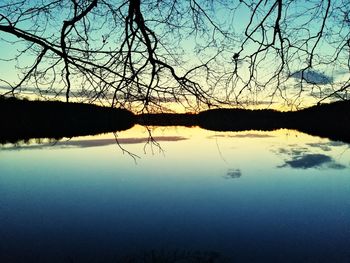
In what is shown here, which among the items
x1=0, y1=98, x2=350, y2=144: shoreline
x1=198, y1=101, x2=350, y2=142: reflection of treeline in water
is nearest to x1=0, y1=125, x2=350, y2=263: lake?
x1=0, y1=98, x2=350, y2=144: shoreline

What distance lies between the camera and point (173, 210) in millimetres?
9148

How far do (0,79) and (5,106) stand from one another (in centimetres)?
4292

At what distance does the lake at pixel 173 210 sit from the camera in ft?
21.9

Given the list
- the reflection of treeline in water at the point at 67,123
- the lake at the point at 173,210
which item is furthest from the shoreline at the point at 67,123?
the lake at the point at 173,210

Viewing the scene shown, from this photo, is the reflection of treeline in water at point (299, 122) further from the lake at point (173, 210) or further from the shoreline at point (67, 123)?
the lake at point (173, 210)

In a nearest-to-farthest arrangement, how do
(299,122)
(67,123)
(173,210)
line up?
(173,210)
(67,123)
(299,122)

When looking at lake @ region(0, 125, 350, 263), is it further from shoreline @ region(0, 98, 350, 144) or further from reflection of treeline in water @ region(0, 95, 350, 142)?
reflection of treeline in water @ region(0, 95, 350, 142)

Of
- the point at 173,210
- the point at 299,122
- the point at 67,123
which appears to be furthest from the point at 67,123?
the point at 173,210

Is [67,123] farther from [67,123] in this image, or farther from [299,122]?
[299,122]

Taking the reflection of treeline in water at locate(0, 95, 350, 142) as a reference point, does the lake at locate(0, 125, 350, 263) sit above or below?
below

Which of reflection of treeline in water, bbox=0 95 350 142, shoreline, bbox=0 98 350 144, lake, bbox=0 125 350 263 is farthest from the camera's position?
reflection of treeline in water, bbox=0 95 350 142

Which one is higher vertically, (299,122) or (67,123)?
(67,123)

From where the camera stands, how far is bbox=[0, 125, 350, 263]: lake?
21.9ft

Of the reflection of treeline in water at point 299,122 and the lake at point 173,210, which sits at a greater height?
the reflection of treeline in water at point 299,122
